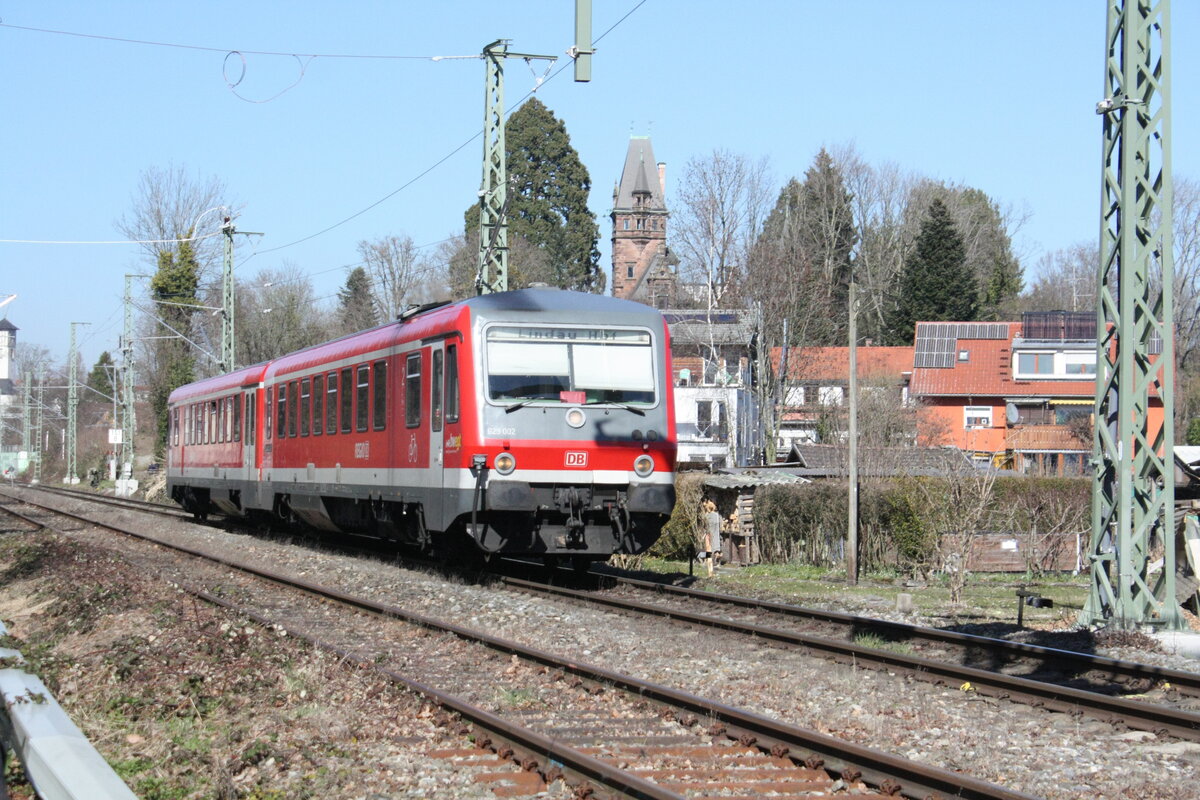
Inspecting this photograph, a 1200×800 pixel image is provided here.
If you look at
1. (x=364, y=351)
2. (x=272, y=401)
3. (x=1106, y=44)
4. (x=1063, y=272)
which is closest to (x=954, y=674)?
(x=1106, y=44)

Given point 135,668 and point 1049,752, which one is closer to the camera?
point 1049,752

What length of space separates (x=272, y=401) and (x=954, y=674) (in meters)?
16.4

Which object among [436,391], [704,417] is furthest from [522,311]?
[704,417]

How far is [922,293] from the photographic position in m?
74.8

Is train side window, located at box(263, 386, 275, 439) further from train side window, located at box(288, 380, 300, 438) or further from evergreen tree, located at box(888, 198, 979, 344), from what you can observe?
evergreen tree, located at box(888, 198, 979, 344)

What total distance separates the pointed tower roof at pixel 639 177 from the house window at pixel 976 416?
68.6 meters

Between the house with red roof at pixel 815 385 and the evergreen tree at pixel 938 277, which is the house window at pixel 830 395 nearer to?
the house with red roof at pixel 815 385

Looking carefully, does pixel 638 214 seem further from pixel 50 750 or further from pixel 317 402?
pixel 50 750

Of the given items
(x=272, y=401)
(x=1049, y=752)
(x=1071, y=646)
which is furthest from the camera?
(x=272, y=401)

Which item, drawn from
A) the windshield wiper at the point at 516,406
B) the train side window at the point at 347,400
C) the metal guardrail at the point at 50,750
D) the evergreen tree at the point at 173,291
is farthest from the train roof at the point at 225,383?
the evergreen tree at the point at 173,291

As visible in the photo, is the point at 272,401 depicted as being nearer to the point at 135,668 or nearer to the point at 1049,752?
the point at 135,668

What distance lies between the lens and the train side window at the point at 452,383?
15.1m

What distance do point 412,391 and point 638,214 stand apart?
368 feet

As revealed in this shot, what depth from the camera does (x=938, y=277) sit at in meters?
74.4
